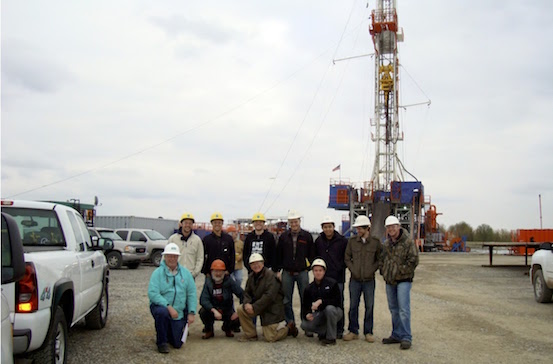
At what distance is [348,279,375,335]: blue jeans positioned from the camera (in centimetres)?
771

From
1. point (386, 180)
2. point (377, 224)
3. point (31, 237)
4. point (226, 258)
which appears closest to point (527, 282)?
point (226, 258)

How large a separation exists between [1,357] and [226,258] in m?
4.94

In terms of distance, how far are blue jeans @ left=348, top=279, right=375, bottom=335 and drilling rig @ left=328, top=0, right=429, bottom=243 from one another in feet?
105

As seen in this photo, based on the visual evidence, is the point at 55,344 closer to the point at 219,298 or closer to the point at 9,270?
the point at 9,270

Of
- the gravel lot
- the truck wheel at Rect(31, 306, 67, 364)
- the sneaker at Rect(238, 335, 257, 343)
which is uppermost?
the truck wheel at Rect(31, 306, 67, 364)

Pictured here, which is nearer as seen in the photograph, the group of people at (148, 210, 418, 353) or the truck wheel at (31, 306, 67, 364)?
the truck wheel at (31, 306, 67, 364)

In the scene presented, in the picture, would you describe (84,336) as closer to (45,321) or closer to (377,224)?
(45,321)

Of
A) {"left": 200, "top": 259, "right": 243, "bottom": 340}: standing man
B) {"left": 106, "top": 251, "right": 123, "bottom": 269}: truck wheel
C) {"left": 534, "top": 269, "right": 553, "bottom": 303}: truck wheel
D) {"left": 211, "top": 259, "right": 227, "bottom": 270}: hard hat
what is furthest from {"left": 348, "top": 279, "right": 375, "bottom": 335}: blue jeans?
{"left": 106, "top": 251, "right": 123, "bottom": 269}: truck wheel

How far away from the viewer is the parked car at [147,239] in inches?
850

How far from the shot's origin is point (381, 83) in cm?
4141

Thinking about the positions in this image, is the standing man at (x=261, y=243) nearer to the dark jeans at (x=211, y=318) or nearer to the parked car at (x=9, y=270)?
the dark jeans at (x=211, y=318)

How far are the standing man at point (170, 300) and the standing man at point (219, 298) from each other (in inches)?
25.3

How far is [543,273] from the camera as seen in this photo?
1210 cm

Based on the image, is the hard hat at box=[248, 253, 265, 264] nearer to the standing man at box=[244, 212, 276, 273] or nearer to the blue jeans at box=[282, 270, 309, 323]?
the standing man at box=[244, 212, 276, 273]
